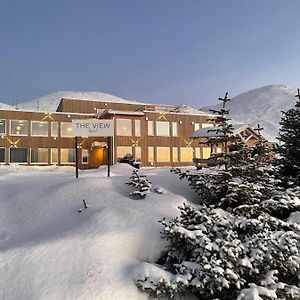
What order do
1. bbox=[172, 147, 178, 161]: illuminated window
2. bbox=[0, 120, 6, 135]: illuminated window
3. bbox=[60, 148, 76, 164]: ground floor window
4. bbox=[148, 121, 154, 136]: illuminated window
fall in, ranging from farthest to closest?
bbox=[172, 147, 178, 161]: illuminated window → bbox=[148, 121, 154, 136]: illuminated window → bbox=[60, 148, 76, 164]: ground floor window → bbox=[0, 120, 6, 135]: illuminated window

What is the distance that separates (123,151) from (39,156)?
8.05m

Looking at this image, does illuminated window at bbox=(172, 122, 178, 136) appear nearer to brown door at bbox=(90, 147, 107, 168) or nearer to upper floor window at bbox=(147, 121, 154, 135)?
upper floor window at bbox=(147, 121, 154, 135)

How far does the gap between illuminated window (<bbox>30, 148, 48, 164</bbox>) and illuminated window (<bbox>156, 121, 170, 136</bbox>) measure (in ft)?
37.0

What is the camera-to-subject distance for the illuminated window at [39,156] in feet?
113

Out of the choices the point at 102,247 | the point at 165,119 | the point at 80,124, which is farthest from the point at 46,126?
the point at 102,247

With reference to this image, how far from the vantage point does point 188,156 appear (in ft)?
127

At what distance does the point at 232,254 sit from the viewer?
605 cm

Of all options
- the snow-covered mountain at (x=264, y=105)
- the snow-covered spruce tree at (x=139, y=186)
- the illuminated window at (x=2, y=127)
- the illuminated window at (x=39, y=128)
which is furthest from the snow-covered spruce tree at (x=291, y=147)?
the snow-covered mountain at (x=264, y=105)

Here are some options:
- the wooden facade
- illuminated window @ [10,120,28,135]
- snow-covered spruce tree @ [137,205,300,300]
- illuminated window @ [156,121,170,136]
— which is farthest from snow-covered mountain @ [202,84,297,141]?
snow-covered spruce tree @ [137,205,300,300]

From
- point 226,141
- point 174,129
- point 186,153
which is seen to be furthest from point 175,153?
point 226,141

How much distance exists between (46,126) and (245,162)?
28.9 meters

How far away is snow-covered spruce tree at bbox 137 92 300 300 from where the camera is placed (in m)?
5.98

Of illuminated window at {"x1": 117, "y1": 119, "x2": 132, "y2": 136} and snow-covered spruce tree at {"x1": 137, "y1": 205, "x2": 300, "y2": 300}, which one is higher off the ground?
illuminated window at {"x1": 117, "y1": 119, "x2": 132, "y2": 136}

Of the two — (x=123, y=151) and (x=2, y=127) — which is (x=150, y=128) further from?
(x=2, y=127)
